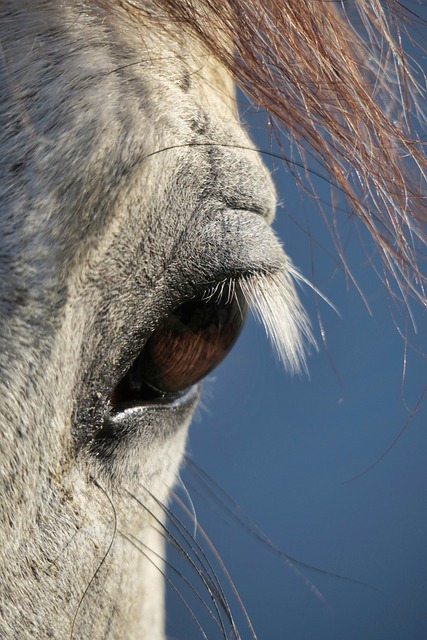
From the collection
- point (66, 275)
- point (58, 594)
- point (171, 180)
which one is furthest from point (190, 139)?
point (58, 594)

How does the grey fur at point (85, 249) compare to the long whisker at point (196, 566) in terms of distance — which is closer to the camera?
the grey fur at point (85, 249)

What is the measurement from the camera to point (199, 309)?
2.38ft

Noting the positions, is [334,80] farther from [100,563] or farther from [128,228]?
[100,563]

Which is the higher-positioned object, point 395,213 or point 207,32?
point 207,32

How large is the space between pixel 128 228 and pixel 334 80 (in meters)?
0.26

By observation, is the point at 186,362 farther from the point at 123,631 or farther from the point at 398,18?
the point at 398,18

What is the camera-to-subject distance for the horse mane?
0.66 m

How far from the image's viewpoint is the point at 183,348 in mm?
724

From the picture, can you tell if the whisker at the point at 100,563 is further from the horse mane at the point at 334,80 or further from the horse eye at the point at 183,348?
the horse mane at the point at 334,80

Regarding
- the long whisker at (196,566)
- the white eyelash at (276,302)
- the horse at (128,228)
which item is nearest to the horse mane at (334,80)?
the horse at (128,228)

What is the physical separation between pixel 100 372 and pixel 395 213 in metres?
0.36

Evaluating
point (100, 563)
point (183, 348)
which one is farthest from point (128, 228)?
point (100, 563)

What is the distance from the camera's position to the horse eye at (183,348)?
681mm

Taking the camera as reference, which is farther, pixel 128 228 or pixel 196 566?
pixel 196 566
